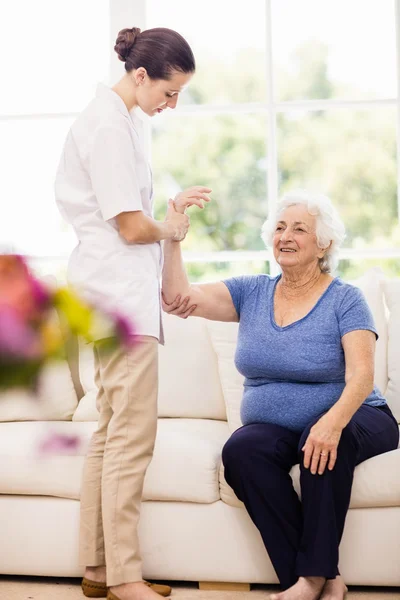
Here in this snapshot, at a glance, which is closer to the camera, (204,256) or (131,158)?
(131,158)

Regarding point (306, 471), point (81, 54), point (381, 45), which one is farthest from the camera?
point (81, 54)

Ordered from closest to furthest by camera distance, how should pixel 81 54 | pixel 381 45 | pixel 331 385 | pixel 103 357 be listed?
pixel 103 357, pixel 331 385, pixel 381 45, pixel 81 54

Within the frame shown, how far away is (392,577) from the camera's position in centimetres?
224

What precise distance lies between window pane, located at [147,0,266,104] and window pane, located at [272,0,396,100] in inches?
3.5

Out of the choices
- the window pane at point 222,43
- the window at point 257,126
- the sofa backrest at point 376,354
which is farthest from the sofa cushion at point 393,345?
the window pane at point 222,43

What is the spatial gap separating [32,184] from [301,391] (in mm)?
2033

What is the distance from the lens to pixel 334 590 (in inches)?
83.7

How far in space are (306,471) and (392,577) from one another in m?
0.43

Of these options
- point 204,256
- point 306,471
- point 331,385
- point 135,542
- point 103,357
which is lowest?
point 135,542

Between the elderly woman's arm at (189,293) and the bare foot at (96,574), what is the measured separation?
0.79 metres

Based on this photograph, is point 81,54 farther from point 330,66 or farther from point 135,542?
point 135,542

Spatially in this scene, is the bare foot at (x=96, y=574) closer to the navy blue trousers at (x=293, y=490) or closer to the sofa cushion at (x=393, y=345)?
the navy blue trousers at (x=293, y=490)

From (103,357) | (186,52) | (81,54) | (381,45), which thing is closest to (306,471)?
(186,52)

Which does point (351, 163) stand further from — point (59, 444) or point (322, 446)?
point (59, 444)
